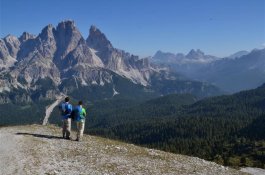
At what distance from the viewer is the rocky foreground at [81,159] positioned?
4112cm

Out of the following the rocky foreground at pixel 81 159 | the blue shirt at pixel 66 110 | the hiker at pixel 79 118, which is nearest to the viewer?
the rocky foreground at pixel 81 159

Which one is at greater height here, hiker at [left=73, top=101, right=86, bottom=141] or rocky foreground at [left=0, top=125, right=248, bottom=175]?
hiker at [left=73, top=101, right=86, bottom=141]

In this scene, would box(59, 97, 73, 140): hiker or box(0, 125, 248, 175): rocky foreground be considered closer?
box(0, 125, 248, 175): rocky foreground

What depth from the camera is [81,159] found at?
4469 cm

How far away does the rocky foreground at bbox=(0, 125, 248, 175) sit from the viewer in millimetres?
41125

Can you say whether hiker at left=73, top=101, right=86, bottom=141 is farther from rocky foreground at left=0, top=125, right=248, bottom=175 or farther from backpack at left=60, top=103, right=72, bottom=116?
rocky foreground at left=0, top=125, right=248, bottom=175

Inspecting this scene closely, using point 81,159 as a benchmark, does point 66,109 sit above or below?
above

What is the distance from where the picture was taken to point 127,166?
43844 mm

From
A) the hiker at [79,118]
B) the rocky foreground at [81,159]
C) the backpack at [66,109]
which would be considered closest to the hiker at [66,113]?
the backpack at [66,109]

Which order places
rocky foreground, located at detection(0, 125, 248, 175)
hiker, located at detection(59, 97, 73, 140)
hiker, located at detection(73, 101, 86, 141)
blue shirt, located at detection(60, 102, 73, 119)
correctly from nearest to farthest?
rocky foreground, located at detection(0, 125, 248, 175)
hiker, located at detection(73, 101, 86, 141)
hiker, located at detection(59, 97, 73, 140)
blue shirt, located at detection(60, 102, 73, 119)

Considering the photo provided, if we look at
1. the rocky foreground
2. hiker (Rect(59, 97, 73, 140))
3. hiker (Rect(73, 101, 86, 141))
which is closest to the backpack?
hiker (Rect(59, 97, 73, 140))

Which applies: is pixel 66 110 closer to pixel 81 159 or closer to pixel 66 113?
pixel 66 113

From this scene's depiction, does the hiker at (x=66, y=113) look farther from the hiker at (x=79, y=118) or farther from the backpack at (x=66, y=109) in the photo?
the hiker at (x=79, y=118)

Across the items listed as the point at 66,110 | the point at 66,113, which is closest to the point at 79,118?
the point at 66,113
